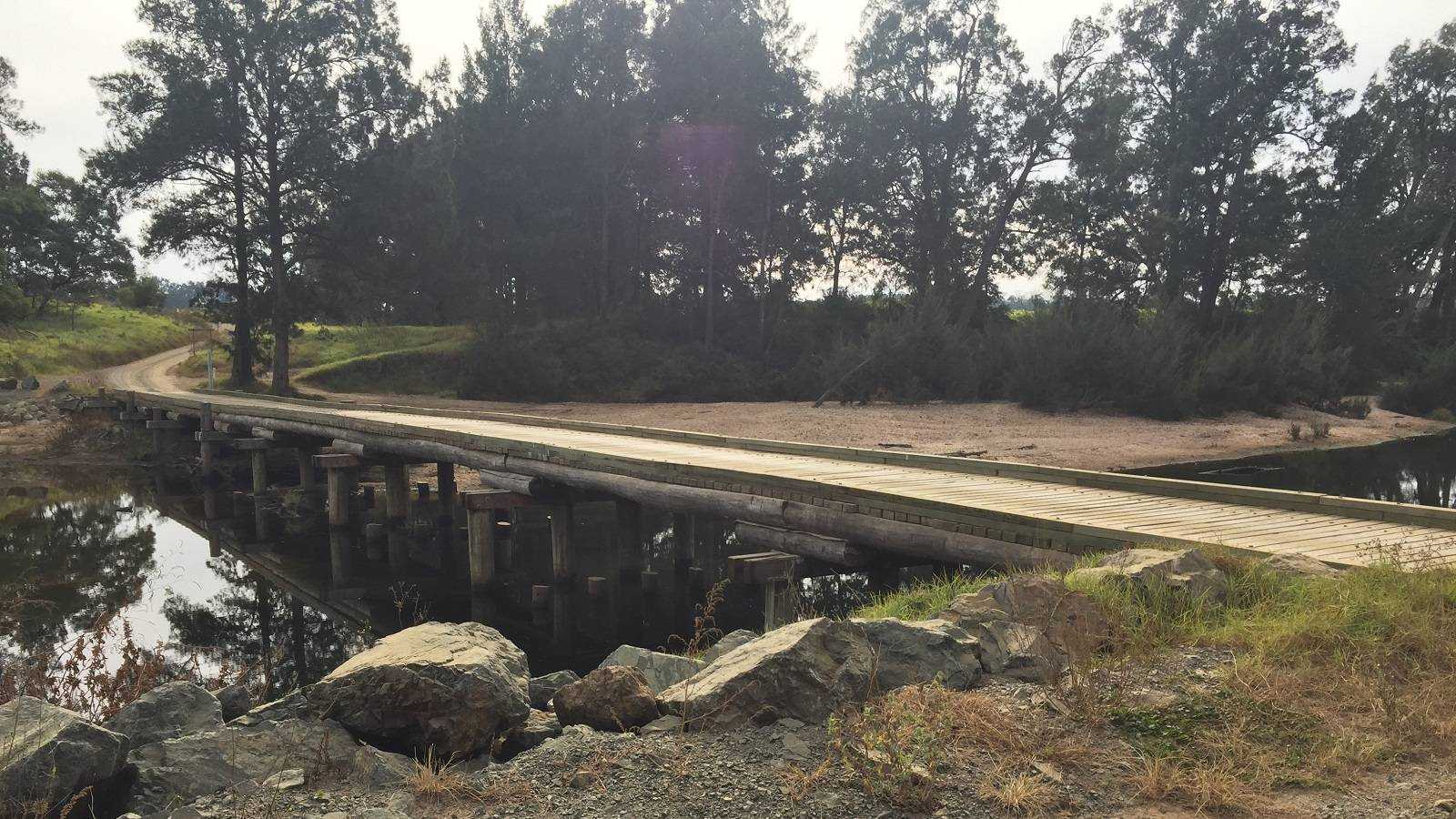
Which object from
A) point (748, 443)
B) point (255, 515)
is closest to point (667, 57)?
point (255, 515)

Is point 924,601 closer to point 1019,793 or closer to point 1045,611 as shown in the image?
point 1045,611

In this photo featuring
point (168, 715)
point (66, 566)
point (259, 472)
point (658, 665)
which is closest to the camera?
point (168, 715)

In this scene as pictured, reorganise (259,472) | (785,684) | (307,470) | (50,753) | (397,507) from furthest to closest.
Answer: (259,472), (307,470), (397,507), (785,684), (50,753)

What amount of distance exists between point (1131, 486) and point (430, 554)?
442 inches

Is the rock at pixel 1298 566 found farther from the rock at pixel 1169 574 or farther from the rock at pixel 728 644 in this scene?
the rock at pixel 728 644

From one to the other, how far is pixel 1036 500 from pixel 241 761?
255 inches

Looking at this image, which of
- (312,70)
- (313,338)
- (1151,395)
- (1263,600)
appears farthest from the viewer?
(313,338)

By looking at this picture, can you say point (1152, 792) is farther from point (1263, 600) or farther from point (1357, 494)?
point (1357, 494)

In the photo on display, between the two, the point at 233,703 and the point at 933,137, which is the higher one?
the point at 933,137

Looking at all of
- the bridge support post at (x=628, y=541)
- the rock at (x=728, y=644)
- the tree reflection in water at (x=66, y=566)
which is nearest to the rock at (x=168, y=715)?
the rock at (x=728, y=644)

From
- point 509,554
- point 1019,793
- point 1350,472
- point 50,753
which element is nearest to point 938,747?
point 1019,793

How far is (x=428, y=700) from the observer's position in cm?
426

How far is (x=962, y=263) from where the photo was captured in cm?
4147

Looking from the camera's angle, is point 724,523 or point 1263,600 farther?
point 724,523
